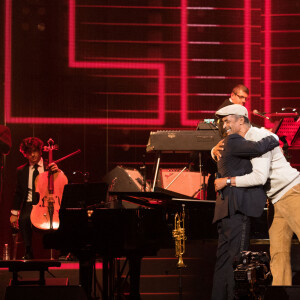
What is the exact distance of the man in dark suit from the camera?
14.7 ft

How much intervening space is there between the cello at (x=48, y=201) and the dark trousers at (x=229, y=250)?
317 centimetres

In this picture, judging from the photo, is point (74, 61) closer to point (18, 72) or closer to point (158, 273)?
point (18, 72)

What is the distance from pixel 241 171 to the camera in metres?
4.65

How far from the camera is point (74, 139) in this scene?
841 centimetres

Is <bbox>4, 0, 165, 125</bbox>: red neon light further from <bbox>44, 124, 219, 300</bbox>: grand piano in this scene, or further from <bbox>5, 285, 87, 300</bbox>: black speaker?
<bbox>5, 285, 87, 300</bbox>: black speaker

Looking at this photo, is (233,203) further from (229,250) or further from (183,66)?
(183,66)

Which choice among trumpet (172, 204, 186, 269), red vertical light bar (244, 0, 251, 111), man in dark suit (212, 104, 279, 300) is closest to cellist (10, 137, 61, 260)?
trumpet (172, 204, 186, 269)

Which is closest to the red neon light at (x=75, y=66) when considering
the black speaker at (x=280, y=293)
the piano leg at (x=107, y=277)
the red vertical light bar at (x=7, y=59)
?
the red vertical light bar at (x=7, y=59)

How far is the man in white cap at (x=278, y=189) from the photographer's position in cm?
457

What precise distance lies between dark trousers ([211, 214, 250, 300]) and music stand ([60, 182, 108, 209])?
146cm

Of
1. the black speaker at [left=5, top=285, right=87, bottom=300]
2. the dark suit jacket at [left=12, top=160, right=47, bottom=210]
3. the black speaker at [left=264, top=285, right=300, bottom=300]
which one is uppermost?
the dark suit jacket at [left=12, top=160, right=47, bottom=210]

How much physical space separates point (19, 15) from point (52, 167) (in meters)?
2.30

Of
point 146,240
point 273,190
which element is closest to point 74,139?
point 146,240

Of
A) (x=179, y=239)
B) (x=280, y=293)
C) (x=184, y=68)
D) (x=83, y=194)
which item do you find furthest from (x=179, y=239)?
(x=184, y=68)
